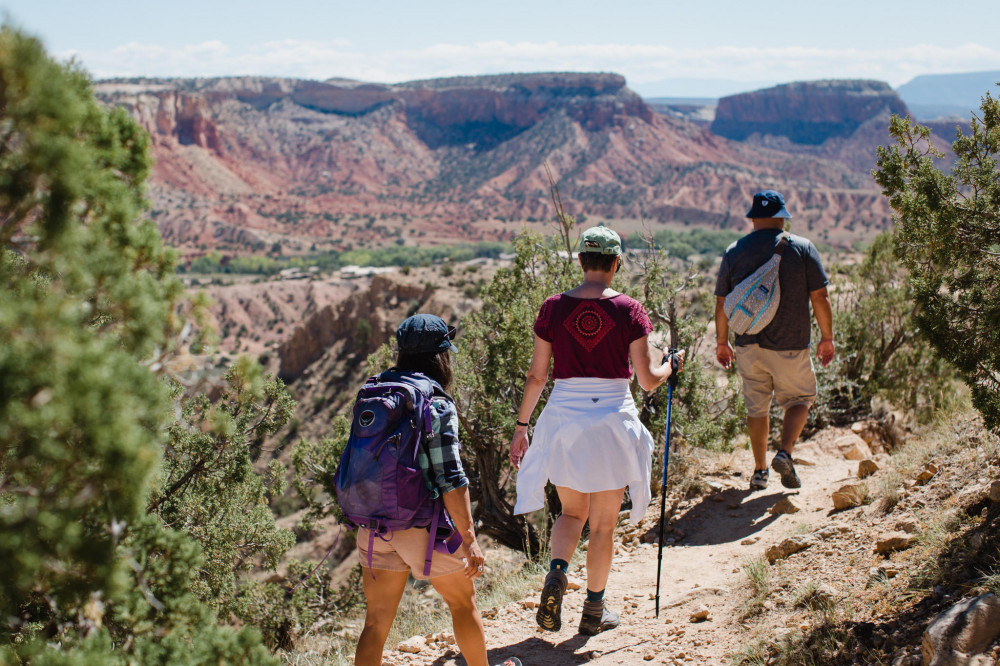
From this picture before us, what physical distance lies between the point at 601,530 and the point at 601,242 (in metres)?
1.28

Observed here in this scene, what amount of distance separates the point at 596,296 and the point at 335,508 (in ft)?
15.8

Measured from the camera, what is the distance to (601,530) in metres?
3.32

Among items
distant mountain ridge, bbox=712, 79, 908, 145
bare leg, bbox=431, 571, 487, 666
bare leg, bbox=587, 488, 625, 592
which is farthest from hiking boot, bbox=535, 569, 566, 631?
distant mountain ridge, bbox=712, 79, 908, 145

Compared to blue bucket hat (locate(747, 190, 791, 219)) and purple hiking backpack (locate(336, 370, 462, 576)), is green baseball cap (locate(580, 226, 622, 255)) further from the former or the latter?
blue bucket hat (locate(747, 190, 791, 219))

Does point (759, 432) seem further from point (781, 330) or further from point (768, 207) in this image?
point (768, 207)

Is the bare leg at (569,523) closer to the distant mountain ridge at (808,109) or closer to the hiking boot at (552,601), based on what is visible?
the hiking boot at (552,601)

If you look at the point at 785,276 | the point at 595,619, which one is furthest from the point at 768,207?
the point at 595,619

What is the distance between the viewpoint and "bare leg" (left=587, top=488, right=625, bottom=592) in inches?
128

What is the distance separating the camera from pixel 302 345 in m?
36.0

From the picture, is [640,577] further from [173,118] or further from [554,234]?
[173,118]

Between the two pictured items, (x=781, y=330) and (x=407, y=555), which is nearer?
(x=407, y=555)

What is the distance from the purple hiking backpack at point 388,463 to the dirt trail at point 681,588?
1170mm

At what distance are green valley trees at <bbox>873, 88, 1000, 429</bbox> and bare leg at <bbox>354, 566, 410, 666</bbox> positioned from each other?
251 cm

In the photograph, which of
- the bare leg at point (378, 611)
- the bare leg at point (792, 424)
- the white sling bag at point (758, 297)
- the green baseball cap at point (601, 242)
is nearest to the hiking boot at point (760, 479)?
the bare leg at point (792, 424)
